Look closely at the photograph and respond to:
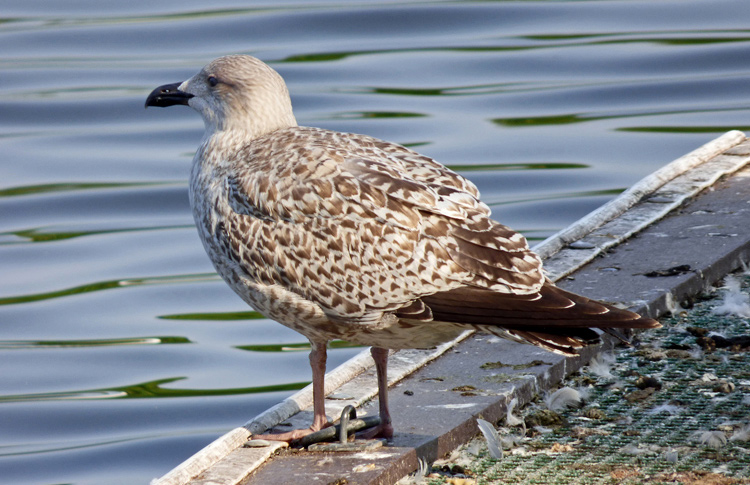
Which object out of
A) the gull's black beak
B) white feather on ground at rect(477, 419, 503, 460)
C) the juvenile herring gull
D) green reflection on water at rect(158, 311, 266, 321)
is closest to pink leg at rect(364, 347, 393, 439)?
the juvenile herring gull

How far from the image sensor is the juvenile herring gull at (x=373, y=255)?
4.30 m

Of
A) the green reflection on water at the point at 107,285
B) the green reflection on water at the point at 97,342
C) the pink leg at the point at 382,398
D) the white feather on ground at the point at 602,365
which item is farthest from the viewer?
the green reflection on water at the point at 107,285

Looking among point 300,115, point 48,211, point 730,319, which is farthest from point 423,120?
point 730,319

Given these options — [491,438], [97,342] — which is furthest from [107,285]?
[491,438]

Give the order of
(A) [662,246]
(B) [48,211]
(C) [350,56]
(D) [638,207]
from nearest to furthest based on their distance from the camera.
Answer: (A) [662,246] → (D) [638,207] → (B) [48,211] → (C) [350,56]

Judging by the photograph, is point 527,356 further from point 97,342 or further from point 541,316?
point 97,342

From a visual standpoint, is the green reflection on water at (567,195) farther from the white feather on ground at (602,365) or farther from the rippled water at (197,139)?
the white feather on ground at (602,365)

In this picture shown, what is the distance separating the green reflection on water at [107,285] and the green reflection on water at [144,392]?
4.81ft

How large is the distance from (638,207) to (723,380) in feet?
6.85

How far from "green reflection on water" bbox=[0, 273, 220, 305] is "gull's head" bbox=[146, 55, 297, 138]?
418 cm

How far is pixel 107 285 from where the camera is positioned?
30.9 ft

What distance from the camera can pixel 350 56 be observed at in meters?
15.2

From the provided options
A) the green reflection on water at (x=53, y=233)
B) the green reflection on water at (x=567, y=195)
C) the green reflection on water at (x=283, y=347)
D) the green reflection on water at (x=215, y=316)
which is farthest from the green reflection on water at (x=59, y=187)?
the green reflection on water at (x=283, y=347)

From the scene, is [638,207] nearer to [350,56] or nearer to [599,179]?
[599,179]
